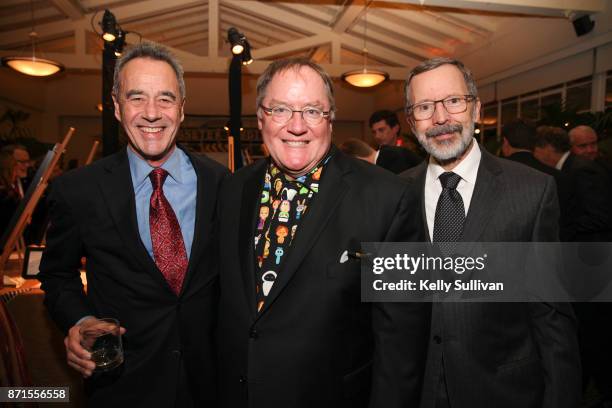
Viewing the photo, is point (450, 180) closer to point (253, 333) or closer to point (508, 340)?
point (508, 340)

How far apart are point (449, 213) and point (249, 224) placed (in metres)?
0.77

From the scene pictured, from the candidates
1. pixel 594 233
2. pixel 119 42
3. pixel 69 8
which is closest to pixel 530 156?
pixel 594 233

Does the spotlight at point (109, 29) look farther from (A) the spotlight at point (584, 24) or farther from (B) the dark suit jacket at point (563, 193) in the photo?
(A) the spotlight at point (584, 24)

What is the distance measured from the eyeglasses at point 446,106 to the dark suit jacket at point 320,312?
0.45 m

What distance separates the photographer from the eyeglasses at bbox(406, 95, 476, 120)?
5.66ft

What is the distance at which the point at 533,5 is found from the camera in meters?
6.05

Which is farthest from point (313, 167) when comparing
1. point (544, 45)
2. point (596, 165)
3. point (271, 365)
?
point (544, 45)

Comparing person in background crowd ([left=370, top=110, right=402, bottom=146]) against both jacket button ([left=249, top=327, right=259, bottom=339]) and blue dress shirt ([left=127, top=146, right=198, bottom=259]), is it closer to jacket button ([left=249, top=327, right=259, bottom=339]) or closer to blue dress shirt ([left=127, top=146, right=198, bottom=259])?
blue dress shirt ([left=127, top=146, right=198, bottom=259])

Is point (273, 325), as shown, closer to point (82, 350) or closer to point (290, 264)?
point (290, 264)

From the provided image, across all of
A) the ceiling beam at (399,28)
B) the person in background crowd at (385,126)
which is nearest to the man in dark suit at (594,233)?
the person in background crowd at (385,126)

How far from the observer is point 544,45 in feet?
24.6

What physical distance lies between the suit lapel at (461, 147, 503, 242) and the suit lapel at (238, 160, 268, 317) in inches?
30.3

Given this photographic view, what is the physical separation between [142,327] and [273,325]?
0.54m

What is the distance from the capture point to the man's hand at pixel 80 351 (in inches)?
54.6
